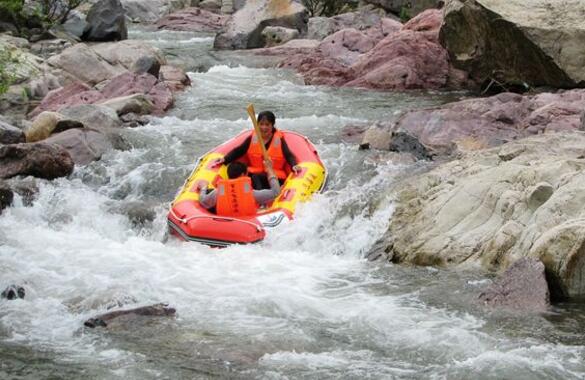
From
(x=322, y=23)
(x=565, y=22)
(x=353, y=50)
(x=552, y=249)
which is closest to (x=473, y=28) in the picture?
(x=565, y=22)

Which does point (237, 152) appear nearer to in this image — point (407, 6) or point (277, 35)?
point (277, 35)

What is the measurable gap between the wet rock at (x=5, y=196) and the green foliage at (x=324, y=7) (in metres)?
15.1

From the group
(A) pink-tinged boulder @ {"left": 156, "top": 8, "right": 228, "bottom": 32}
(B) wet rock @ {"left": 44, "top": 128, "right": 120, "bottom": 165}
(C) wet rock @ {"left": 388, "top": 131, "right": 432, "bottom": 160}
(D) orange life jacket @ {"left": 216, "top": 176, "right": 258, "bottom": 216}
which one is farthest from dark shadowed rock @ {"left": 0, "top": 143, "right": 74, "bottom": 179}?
(A) pink-tinged boulder @ {"left": 156, "top": 8, "right": 228, "bottom": 32}

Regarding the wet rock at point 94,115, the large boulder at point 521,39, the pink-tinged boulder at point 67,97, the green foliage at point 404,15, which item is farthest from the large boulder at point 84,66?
the green foliage at point 404,15

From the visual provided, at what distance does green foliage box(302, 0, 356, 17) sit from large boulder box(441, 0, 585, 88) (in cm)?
932

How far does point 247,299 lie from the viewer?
640 cm

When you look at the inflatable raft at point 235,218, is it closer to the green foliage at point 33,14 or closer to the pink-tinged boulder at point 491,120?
the pink-tinged boulder at point 491,120

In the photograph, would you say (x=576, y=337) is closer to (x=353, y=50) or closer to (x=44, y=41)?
(x=353, y=50)

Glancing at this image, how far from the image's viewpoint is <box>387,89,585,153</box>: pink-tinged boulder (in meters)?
10.2

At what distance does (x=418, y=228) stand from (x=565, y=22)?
6.28 m

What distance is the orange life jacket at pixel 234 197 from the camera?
8078mm

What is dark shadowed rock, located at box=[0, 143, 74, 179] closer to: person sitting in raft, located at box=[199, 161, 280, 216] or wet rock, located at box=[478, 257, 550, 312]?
person sitting in raft, located at box=[199, 161, 280, 216]

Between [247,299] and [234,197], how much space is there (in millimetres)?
1860

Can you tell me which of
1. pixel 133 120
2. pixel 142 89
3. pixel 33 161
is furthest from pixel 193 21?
pixel 33 161
